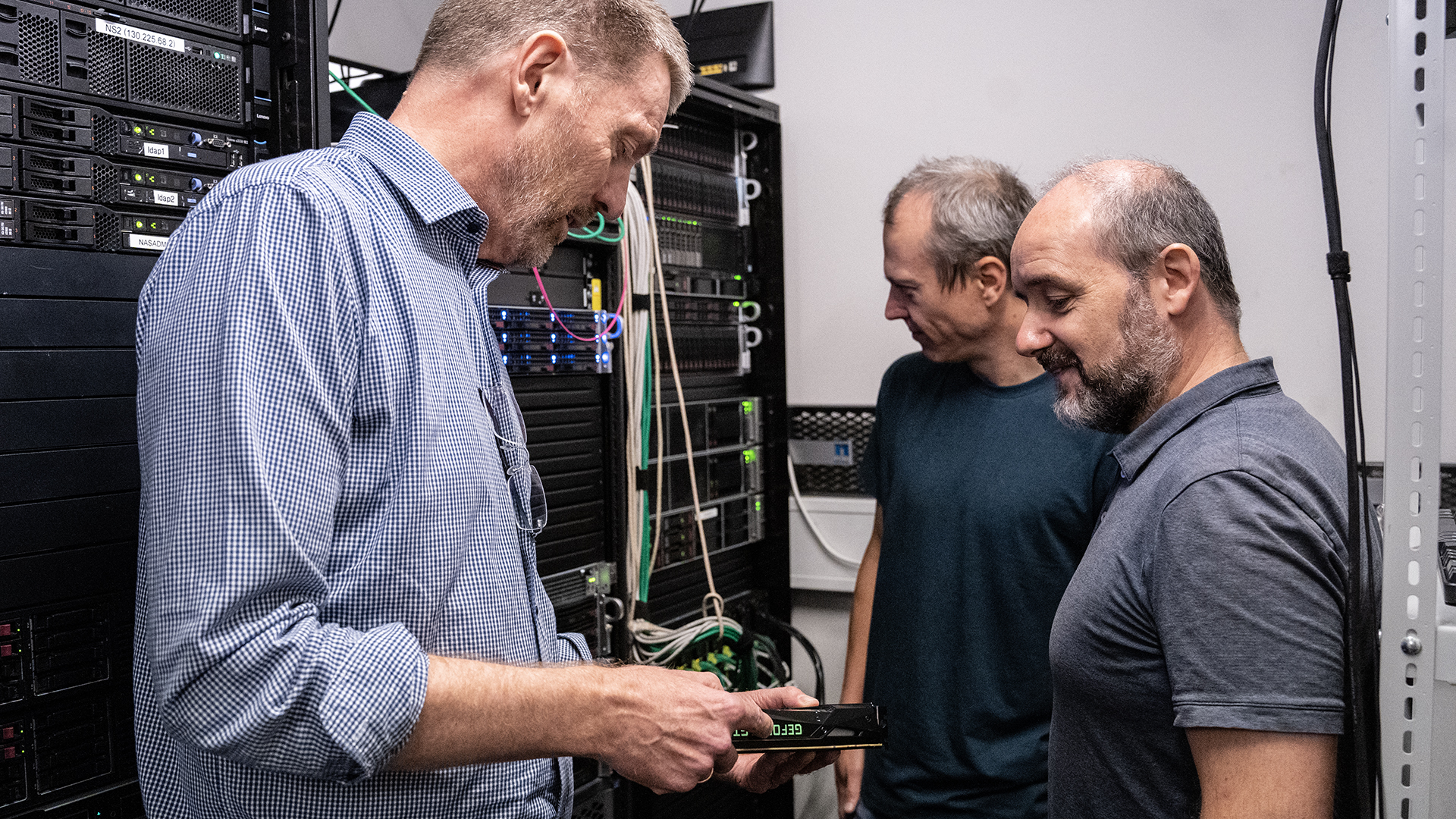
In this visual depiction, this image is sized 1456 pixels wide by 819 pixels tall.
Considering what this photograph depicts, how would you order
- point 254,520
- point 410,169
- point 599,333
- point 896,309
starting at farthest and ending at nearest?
point 599,333
point 896,309
point 410,169
point 254,520

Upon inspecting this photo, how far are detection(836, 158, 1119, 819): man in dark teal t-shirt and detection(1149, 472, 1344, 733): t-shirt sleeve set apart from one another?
2.36 ft

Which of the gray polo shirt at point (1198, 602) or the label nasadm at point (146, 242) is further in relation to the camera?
the label nasadm at point (146, 242)

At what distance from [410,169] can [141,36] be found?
49 centimetres

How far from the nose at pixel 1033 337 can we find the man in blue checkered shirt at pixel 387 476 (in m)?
0.53

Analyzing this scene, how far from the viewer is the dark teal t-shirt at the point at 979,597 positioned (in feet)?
5.36

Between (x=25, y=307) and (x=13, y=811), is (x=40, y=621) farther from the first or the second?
(x=25, y=307)

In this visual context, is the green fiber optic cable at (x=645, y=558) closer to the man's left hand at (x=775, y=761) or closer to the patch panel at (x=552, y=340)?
the patch panel at (x=552, y=340)

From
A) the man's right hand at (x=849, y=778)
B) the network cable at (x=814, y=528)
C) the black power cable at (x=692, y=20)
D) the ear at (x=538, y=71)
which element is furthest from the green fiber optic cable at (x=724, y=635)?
the black power cable at (x=692, y=20)

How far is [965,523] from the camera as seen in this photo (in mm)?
1696

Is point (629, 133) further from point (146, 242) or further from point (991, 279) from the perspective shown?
point (991, 279)

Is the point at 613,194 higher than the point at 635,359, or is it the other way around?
the point at 613,194

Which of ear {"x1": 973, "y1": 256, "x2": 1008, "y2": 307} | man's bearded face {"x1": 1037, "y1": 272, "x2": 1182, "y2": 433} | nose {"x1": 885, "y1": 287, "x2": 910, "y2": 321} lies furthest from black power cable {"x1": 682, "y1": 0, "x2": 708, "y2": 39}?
man's bearded face {"x1": 1037, "y1": 272, "x2": 1182, "y2": 433}

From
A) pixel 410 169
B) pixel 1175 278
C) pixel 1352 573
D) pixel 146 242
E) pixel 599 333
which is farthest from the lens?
pixel 599 333

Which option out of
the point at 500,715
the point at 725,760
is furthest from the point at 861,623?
the point at 500,715
